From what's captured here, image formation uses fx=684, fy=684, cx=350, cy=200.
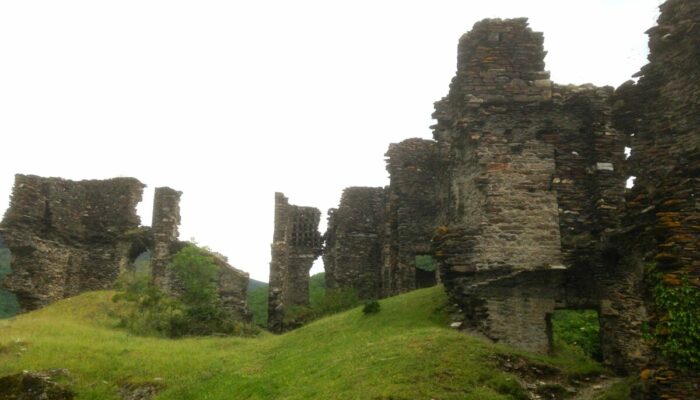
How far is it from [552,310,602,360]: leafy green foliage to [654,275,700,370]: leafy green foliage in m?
9.42

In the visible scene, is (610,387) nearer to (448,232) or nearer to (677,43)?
(448,232)

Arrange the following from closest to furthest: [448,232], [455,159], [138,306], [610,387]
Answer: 1. [610,387]
2. [448,232]
3. [455,159]
4. [138,306]

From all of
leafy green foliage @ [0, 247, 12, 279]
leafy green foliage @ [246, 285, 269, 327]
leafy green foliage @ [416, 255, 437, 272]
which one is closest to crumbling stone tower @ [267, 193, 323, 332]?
leafy green foliage @ [246, 285, 269, 327]

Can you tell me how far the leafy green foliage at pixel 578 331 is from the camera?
2369cm

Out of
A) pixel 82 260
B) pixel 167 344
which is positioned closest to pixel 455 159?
pixel 167 344

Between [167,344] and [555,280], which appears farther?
[167,344]

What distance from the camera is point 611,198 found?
1931cm

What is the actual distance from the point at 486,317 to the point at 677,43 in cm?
849

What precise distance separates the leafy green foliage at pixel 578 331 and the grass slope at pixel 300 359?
166 inches

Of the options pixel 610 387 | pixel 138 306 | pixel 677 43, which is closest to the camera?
pixel 610 387

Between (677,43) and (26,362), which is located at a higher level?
(677,43)

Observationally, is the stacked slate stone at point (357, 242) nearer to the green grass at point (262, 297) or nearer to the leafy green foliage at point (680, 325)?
the green grass at point (262, 297)

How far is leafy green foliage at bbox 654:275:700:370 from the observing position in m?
12.3

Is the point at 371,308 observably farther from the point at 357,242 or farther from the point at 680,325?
the point at 357,242
